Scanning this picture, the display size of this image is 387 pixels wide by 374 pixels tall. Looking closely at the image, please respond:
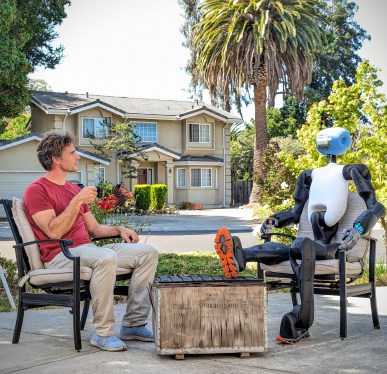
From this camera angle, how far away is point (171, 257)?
13023 mm

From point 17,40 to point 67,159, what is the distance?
13.1 meters

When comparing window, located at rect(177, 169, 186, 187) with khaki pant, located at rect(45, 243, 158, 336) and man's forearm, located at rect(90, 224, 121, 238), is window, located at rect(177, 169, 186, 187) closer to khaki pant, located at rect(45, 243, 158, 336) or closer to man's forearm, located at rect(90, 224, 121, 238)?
man's forearm, located at rect(90, 224, 121, 238)

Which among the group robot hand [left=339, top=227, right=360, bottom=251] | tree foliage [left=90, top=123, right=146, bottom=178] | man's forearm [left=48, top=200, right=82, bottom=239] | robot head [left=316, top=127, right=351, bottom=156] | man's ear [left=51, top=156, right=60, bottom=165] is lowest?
robot hand [left=339, top=227, right=360, bottom=251]

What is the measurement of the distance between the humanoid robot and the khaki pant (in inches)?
23.9

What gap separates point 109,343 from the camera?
207 inches

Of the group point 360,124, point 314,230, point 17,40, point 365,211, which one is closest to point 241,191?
point 17,40

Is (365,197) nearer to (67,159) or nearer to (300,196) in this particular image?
(300,196)

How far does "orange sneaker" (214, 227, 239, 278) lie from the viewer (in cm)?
530

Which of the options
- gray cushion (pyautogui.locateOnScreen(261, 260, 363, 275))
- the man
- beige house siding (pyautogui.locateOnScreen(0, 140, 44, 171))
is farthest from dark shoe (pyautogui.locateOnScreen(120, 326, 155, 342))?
beige house siding (pyautogui.locateOnScreen(0, 140, 44, 171))

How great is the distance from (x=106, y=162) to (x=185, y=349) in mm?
29809

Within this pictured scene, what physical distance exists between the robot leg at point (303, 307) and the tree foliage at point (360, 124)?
4.84 metres

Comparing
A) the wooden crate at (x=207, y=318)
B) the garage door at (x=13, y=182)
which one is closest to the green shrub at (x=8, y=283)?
the wooden crate at (x=207, y=318)

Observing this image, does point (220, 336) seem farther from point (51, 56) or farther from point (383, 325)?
point (51, 56)

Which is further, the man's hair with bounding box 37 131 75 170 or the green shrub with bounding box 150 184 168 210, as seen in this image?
the green shrub with bounding box 150 184 168 210
